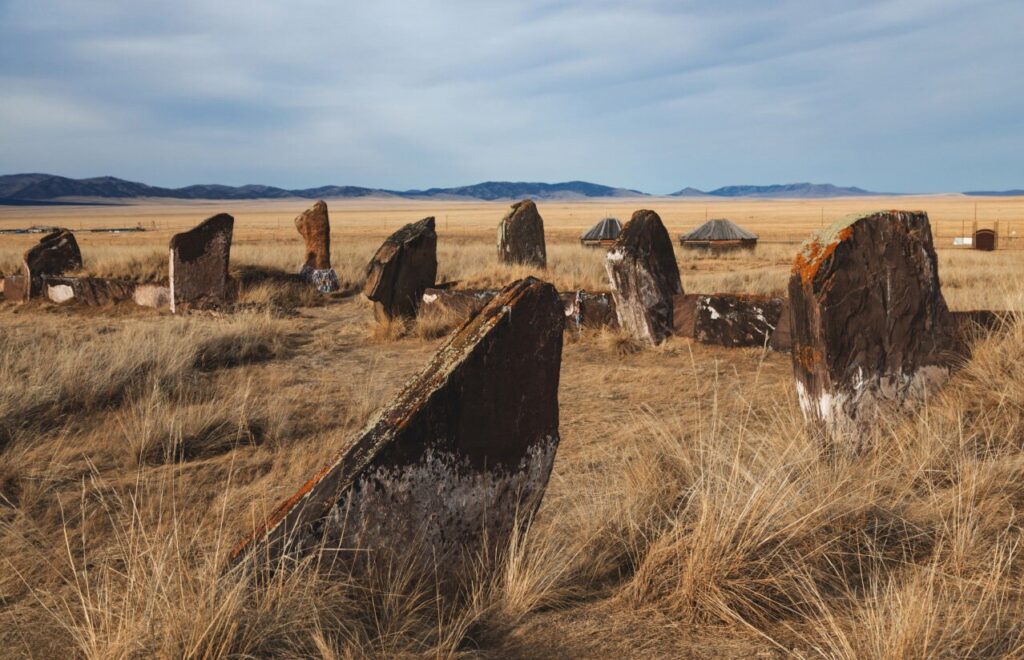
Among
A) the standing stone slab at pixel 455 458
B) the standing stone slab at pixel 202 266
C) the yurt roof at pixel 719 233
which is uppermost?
the yurt roof at pixel 719 233

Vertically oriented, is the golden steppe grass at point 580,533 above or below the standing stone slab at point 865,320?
below

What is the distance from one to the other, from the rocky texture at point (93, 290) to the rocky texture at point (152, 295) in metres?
0.17

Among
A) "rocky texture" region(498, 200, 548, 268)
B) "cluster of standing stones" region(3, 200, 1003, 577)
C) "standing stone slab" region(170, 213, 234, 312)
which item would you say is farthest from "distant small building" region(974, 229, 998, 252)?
"standing stone slab" region(170, 213, 234, 312)

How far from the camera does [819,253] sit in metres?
4.62

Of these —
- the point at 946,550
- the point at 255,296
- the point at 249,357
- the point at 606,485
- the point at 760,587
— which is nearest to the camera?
the point at 760,587

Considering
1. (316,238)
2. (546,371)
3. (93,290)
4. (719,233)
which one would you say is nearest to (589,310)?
(546,371)

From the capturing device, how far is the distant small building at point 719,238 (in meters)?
23.4

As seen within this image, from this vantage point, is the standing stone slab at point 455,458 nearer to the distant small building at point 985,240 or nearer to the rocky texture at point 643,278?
the rocky texture at point 643,278

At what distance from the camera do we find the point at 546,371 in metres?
3.22

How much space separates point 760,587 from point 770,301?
5273mm

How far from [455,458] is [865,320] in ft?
9.07

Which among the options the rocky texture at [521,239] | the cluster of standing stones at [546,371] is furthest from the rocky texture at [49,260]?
the cluster of standing stones at [546,371]

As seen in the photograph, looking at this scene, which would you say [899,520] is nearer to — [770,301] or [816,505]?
[816,505]

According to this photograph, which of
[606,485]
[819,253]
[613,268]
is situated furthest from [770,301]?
[606,485]
